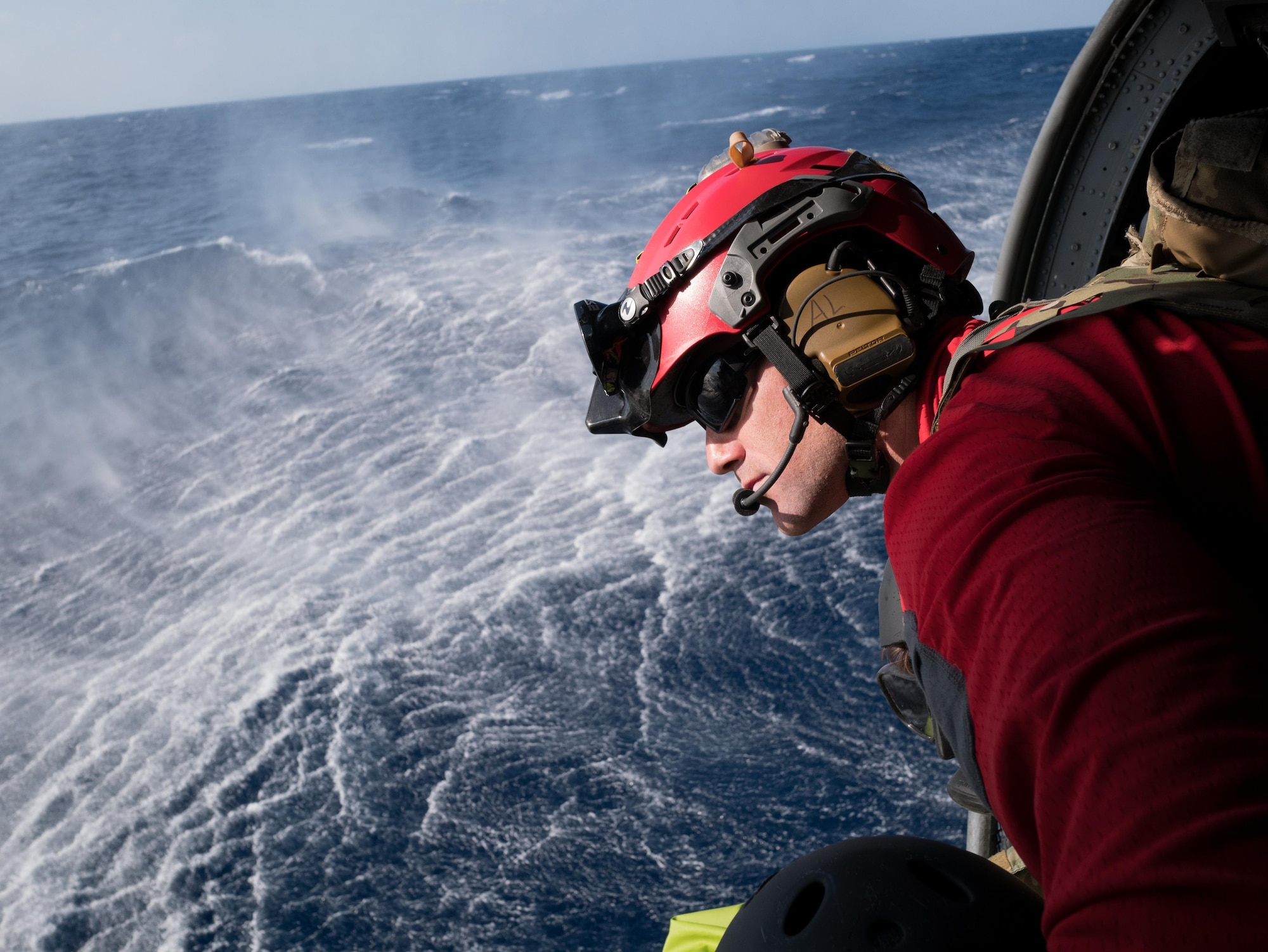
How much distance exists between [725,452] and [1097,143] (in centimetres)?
230

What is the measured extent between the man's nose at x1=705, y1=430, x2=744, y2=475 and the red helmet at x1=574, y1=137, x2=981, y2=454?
0.10 meters

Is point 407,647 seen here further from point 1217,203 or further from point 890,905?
point 1217,203

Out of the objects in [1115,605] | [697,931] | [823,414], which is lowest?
[697,931]

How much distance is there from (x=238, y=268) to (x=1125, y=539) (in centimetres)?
2231

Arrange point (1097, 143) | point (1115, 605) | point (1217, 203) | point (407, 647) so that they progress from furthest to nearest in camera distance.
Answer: point (407, 647)
point (1097, 143)
point (1217, 203)
point (1115, 605)

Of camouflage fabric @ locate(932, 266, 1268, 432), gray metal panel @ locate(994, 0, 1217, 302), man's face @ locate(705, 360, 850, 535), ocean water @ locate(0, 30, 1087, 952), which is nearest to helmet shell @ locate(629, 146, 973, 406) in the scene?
man's face @ locate(705, 360, 850, 535)

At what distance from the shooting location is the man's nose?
183 centimetres

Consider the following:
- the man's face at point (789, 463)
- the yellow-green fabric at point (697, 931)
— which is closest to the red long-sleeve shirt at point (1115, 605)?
the man's face at point (789, 463)

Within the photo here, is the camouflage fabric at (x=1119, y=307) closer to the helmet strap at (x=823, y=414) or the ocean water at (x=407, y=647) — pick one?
the helmet strap at (x=823, y=414)

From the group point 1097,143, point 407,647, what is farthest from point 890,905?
point 407,647

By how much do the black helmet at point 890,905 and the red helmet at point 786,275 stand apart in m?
0.89

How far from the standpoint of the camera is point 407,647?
7.49 m

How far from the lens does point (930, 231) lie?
5.73 ft

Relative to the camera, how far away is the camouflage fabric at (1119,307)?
99 cm
